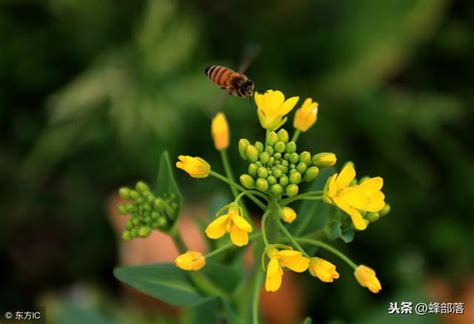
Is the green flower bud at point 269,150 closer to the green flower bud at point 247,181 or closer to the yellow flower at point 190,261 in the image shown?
the green flower bud at point 247,181

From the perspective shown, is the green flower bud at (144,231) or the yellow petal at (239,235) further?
the green flower bud at (144,231)

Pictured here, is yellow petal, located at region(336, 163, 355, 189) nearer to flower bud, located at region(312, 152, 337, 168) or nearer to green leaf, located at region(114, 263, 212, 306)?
flower bud, located at region(312, 152, 337, 168)

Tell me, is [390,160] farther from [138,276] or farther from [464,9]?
[138,276]

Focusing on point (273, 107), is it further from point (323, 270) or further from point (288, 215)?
point (323, 270)

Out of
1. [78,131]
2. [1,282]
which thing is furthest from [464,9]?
[1,282]

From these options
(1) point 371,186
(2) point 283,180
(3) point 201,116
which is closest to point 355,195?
(1) point 371,186

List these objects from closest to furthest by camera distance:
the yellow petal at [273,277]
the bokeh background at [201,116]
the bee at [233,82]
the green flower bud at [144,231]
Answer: the yellow petal at [273,277]
the green flower bud at [144,231]
the bee at [233,82]
the bokeh background at [201,116]

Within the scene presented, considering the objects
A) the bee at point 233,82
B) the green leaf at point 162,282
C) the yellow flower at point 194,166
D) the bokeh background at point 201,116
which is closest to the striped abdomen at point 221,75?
the bee at point 233,82
